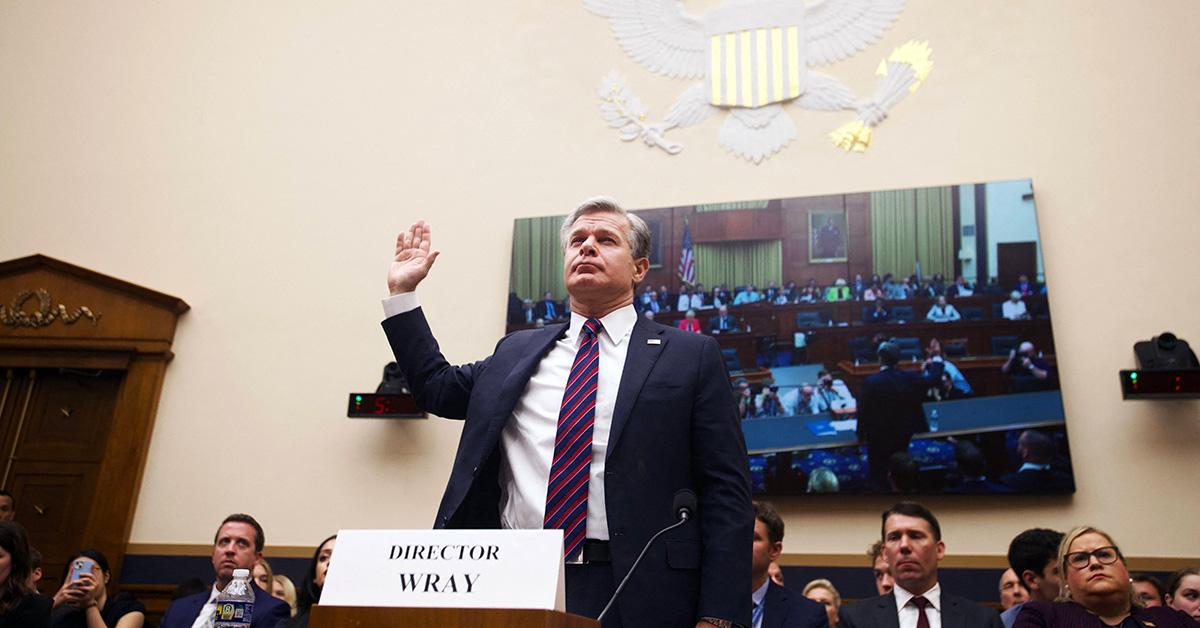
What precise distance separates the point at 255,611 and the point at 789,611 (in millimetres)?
1812

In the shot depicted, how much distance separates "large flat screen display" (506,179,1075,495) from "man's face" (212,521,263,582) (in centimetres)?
196

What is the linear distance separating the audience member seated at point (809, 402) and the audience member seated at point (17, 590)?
134 inches

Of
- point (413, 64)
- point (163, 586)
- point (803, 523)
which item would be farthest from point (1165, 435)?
point (163, 586)

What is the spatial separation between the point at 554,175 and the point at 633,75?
78 cm

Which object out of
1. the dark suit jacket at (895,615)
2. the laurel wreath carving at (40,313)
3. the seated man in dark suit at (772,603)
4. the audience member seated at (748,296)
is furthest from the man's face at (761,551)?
the laurel wreath carving at (40,313)

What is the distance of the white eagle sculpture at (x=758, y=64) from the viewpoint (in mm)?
5500

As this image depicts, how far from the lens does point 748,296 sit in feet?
17.1

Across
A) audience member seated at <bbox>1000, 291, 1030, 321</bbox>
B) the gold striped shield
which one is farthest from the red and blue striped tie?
the gold striped shield

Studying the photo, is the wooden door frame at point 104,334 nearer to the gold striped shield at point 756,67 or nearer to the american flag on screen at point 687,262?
the american flag on screen at point 687,262

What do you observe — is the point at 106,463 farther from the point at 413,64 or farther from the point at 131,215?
the point at 413,64

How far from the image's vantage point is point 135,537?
18.5 ft

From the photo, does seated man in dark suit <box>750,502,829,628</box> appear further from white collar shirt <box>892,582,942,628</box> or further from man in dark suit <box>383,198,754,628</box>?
man in dark suit <box>383,198,754,628</box>

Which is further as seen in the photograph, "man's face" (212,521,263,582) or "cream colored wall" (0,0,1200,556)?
"cream colored wall" (0,0,1200,556)

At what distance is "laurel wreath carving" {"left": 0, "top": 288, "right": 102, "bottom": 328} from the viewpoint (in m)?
6.02
